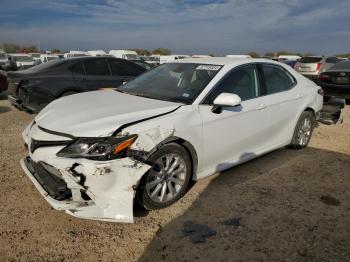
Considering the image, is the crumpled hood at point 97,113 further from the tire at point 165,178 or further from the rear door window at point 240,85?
the rear door window at point 240,85

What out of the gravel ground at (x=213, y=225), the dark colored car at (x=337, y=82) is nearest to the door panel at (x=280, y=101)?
the gravel ground at (x=213, y=225)

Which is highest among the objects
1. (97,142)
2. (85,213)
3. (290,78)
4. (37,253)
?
(290,78)

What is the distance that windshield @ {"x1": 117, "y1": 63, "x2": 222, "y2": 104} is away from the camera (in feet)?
13.0

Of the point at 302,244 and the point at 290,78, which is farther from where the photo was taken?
the point at 290,78

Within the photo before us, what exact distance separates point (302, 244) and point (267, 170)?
183cm

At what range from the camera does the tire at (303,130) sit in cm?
546

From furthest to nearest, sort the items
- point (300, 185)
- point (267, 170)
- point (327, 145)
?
point (327, 145)
point (267, 170)
point (300, 185)

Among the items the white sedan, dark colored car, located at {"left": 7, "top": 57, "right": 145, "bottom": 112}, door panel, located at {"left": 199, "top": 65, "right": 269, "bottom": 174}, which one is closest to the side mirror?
the white sedan

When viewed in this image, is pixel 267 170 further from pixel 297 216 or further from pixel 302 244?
pixel 302 244

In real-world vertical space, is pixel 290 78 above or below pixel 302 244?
above

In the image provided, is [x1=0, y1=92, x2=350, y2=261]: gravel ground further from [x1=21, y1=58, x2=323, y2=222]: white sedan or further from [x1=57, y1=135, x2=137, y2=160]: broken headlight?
[x1=57, y1=135, x2=137, y2=160]: broken headlight

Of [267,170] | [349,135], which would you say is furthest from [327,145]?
[267,170]

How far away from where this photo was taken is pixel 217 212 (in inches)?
142

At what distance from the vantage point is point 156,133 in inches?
130
